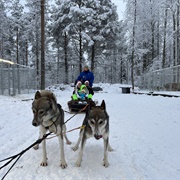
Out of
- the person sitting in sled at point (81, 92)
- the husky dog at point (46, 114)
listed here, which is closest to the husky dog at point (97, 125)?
the husky dog at point (46, 114)

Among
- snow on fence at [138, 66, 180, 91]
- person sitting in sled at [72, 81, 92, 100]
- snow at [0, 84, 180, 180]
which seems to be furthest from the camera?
snow on fence at [138, 66, 180, 91]

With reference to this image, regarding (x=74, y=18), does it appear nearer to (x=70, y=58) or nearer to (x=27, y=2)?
(x=70, y=58)

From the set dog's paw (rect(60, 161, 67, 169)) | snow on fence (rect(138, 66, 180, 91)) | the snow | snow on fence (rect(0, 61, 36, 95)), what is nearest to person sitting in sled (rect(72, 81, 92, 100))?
the snow

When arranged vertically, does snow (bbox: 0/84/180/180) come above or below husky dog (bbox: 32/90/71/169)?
below

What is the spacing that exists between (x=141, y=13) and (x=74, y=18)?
37.0ft

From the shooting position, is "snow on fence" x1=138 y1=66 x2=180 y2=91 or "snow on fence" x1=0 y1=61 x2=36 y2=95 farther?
"snow on fence" x1=138 y1=66 x2=180 y2=91

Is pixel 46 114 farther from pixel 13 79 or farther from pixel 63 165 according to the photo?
pixel 13 79

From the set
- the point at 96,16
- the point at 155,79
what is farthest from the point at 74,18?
the point at 155,79

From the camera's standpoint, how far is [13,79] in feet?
55.4

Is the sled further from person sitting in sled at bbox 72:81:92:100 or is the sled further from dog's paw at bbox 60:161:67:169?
dog's paw at bbox 60:161:67:169

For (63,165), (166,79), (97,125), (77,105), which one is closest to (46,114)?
(97,125)

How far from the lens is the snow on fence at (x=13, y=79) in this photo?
52.2ft

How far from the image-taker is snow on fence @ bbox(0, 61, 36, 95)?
52.2 ft

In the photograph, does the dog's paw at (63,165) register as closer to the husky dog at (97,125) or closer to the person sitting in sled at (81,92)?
the husky dog at (97,125)
